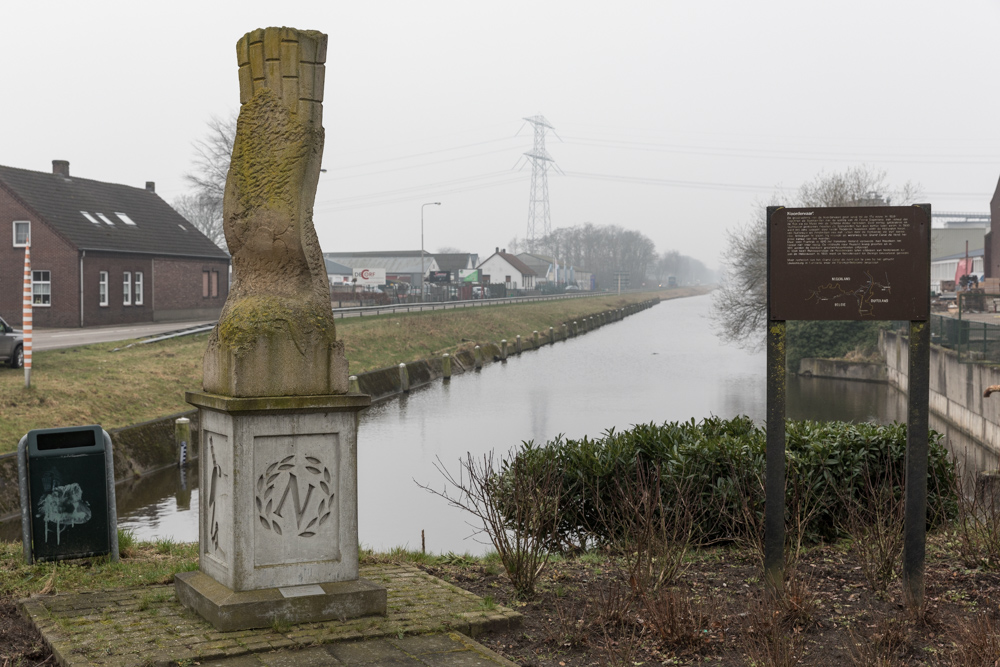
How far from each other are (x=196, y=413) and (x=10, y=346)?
507 centimetres

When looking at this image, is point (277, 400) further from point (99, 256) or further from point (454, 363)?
point (99, 256)

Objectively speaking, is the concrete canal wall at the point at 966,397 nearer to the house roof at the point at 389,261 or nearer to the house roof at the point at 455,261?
the house roof at the point at 389,261

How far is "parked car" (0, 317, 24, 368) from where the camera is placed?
21.4 meters

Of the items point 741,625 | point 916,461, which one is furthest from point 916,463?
point 741,625

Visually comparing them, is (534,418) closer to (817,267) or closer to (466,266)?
(817,267)

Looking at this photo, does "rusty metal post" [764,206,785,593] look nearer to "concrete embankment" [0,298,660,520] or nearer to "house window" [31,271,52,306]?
"concrete embankment" [0,298,660,520]

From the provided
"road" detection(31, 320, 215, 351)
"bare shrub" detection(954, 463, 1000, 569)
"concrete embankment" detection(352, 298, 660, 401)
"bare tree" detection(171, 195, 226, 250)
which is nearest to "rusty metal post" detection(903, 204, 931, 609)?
"bare shrub" detection(954, 463, 1000, 569)

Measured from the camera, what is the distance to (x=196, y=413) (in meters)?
20.1

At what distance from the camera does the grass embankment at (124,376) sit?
701 inches

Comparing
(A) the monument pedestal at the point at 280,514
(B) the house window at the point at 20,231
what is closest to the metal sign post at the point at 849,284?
(A) the monument pedestal at the point at 280,514

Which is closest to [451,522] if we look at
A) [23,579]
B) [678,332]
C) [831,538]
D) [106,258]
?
[831,538]

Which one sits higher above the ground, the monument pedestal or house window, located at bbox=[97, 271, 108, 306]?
house window, located at bbox=[97, 271, 108, 306]

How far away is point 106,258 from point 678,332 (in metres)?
37.6

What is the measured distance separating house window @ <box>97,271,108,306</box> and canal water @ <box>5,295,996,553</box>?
18082 mm
